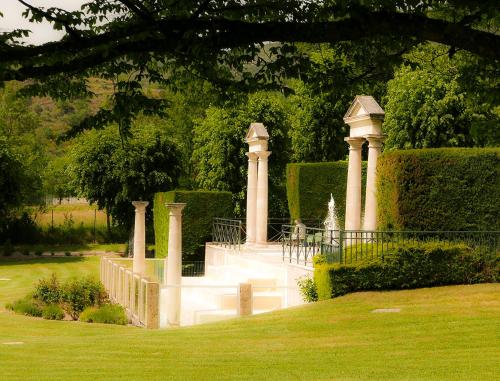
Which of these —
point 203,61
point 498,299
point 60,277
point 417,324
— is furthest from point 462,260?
point 60,277

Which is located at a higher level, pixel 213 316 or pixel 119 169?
pixel 119 169

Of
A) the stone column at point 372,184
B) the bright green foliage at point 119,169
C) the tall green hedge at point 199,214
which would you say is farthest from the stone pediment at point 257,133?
the bright green foliage at point 119,169

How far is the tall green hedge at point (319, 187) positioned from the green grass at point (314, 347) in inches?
605

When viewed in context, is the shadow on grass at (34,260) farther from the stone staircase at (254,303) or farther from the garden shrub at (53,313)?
the stone staircase at (254,303)

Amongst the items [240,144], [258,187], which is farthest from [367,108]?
[240,144]

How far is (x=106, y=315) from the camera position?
901 inches

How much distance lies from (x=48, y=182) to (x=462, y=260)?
63955mm

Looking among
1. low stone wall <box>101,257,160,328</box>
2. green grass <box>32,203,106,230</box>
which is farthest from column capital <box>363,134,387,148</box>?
green grass <box>32,203,106,230</box>

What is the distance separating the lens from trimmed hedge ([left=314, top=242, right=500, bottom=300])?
59.0ft

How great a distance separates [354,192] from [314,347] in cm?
1015

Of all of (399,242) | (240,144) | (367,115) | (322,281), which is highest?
(240,144)

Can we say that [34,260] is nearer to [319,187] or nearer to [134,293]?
[319,187]

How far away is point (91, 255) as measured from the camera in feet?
174

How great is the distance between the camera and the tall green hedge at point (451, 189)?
20.1 metres
